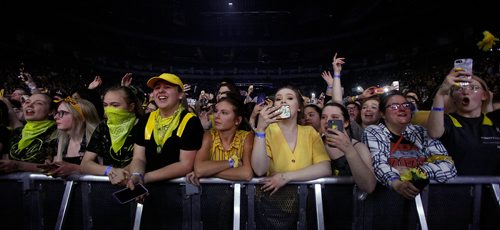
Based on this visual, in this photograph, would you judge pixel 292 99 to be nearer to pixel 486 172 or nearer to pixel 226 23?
pixel 486 172

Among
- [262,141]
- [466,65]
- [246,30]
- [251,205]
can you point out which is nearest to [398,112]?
[466,65]

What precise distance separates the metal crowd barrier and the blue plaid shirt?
0.30 ft

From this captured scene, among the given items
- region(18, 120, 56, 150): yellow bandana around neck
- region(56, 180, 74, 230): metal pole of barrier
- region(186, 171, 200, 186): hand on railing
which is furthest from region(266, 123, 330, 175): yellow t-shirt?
region(18, 120, 56, 150): yellow bandana around neck

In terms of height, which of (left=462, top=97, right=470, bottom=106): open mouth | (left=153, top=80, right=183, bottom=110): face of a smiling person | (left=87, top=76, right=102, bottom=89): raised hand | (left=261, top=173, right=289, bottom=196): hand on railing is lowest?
(left=261, top=173, right=289, bottom=196): hand on railing

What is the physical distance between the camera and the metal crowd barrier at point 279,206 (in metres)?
2.35

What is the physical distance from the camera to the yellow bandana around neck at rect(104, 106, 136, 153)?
2.80m

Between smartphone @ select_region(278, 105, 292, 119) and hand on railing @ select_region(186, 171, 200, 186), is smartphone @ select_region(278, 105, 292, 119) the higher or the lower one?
the higher one

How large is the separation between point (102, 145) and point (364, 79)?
2879cm

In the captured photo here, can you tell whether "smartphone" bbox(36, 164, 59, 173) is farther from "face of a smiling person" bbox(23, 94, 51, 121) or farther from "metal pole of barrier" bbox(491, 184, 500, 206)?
"metal pole of barrier" bbox(491, 184, 500, 206)

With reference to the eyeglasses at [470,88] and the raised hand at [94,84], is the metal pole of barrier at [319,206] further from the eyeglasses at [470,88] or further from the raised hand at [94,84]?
the raised hand at [94,84]

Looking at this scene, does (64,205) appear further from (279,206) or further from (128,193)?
(279,206)

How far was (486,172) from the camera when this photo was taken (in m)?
2.52

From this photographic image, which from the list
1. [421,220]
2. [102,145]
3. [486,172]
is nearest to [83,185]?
[102,145]

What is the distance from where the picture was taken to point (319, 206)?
2299 millimetres
